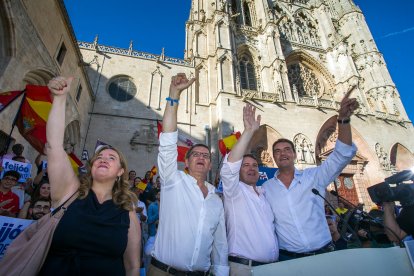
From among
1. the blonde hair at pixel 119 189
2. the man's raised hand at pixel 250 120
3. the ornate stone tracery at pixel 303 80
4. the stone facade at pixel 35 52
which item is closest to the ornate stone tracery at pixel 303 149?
the ornate stone tracery at pixel 303 80

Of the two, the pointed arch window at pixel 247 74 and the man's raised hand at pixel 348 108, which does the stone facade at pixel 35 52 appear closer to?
the man's raised hand at pixel 348 108

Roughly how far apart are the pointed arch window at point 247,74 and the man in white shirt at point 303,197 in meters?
13.6

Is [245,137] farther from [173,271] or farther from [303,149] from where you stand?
[303,149]

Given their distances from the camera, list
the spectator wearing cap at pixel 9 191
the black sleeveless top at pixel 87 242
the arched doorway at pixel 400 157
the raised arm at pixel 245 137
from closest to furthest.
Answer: the black sleeveless top at pixel 87 242
the raised arm at pixel 245 137
the spectator wearing cap at pixel 9 191
the arched doorway at pixel 400 157

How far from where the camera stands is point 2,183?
3451mm

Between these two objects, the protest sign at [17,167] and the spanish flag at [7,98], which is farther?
the spanish flag at [7,98]

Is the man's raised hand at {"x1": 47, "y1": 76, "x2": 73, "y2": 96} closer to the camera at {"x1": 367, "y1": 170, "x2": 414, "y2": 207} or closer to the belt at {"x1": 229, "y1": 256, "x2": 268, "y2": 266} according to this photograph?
the belt at {"x1": 229, "y1": 256, "x2": 268, "y2": 266}

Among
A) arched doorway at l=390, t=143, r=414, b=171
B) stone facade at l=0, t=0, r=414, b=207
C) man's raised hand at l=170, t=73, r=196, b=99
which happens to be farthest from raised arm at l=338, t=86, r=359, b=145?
arched doorway at l=390, t=143, r=414, b=171

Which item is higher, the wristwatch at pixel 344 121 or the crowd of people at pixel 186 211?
the wristwatch at pixel 344 121

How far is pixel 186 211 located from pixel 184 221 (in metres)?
0.09

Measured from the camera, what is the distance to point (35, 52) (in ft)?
21.3

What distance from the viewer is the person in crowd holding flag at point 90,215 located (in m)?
1.38

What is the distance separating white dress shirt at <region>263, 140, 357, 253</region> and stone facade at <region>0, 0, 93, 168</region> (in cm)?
661

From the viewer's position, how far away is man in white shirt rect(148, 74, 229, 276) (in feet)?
5.96
